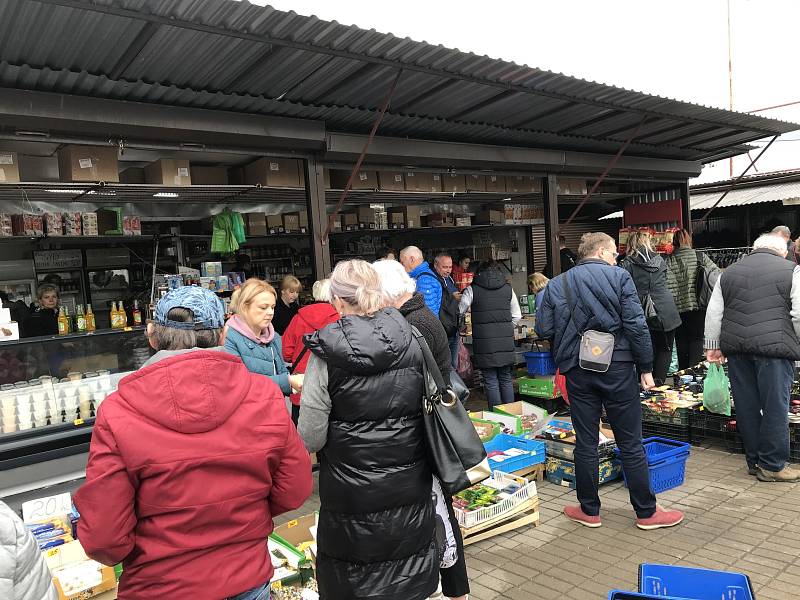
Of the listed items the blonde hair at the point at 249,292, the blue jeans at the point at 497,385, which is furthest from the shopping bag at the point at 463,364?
the blonde hair at the point at 249,292

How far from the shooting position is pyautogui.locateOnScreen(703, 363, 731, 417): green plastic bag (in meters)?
5.73

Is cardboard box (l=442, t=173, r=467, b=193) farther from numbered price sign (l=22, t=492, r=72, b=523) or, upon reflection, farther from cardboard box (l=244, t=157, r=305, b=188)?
numbered price sign (l=22, t=492, r=72, b=523)

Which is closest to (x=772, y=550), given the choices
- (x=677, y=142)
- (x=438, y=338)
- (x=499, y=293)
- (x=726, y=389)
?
(x=726, y=389)

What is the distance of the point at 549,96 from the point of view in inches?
235

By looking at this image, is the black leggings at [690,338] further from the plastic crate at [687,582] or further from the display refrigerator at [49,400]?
the display refrigerator at [49,400]

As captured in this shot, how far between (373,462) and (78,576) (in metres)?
1.72

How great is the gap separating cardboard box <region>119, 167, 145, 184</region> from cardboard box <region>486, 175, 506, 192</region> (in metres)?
5.14

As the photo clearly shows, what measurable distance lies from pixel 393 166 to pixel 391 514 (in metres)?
5.13

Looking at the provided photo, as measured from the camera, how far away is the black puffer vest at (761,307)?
16.3ft

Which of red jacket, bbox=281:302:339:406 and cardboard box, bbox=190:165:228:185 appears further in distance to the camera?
cardboard box, bbox=190:165:228:185

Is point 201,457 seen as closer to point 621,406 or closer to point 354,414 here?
point 354,414

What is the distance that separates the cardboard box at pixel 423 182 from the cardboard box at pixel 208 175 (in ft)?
8.05

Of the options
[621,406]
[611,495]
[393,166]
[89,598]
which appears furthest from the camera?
[393,166]

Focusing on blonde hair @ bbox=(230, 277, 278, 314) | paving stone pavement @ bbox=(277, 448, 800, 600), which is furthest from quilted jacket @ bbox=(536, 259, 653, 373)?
blonde hair @ bbox=(230, 277, 278, 314)
